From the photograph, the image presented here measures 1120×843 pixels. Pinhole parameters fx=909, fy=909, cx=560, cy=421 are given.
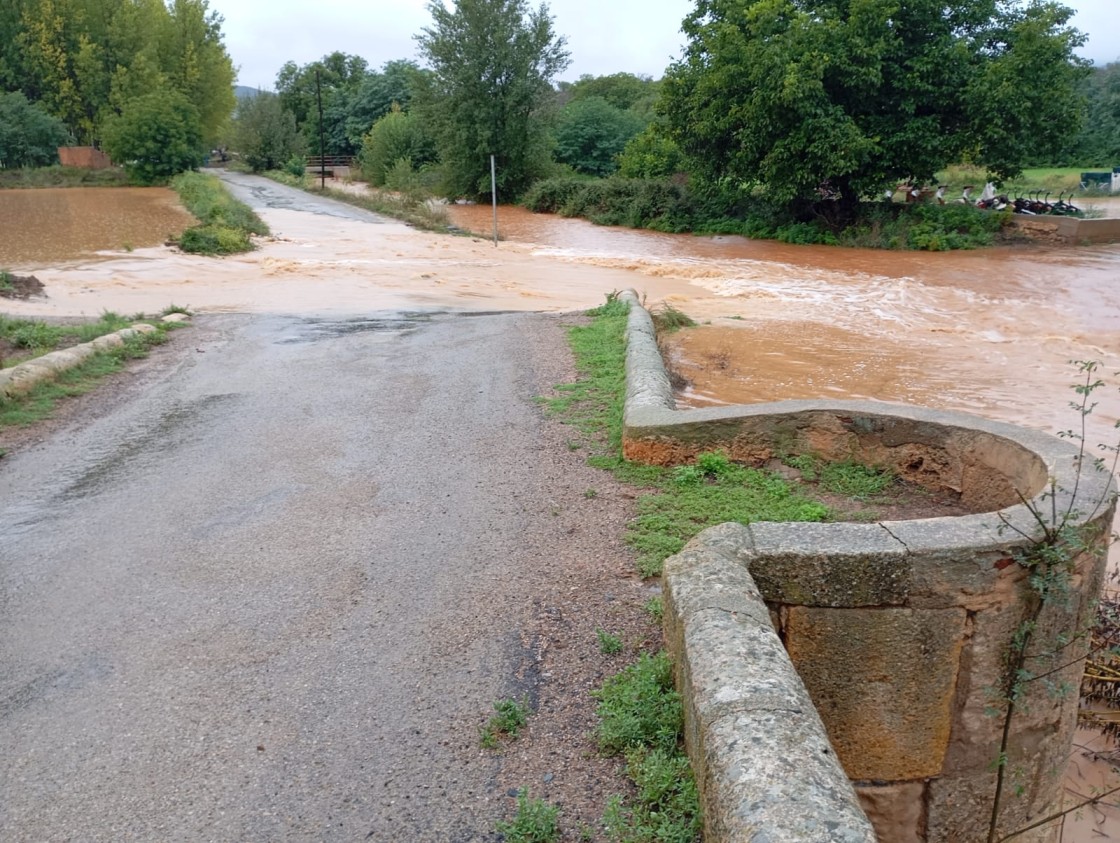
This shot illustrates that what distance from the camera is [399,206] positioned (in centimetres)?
3741

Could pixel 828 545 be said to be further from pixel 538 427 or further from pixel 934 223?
pixel 934 223

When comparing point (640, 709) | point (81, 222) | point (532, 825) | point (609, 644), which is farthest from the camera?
point (81, 222)

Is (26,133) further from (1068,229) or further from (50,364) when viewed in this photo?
(1068,229)

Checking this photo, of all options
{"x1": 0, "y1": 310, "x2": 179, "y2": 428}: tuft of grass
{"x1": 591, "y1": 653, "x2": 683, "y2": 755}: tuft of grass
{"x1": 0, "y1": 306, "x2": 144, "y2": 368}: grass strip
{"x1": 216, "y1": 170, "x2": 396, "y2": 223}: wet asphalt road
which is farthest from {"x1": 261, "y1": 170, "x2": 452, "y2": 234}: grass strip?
{"x1": 591, "y1": 653, "x2": 683, "y2": 755}: tuft of grass

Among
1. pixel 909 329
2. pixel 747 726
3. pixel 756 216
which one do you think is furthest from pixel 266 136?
pixel 747 726

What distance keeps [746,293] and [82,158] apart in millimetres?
51632

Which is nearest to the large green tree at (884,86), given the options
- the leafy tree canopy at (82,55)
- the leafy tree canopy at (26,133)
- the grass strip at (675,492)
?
the grass strip at (675,492)

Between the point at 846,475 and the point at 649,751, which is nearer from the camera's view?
the point at 649,751

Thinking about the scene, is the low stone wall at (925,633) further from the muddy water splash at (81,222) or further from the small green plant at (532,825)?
the muddy water splash at (81,222)

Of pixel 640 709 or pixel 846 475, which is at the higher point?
pixel 846 475

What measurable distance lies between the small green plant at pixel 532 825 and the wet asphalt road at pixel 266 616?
0.30 feet

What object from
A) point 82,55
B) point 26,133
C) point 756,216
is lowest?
point 756,216

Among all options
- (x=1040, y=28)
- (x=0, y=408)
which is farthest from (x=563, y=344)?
(x=1040, y=28)

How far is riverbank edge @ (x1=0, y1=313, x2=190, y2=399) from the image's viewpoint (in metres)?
8.32
